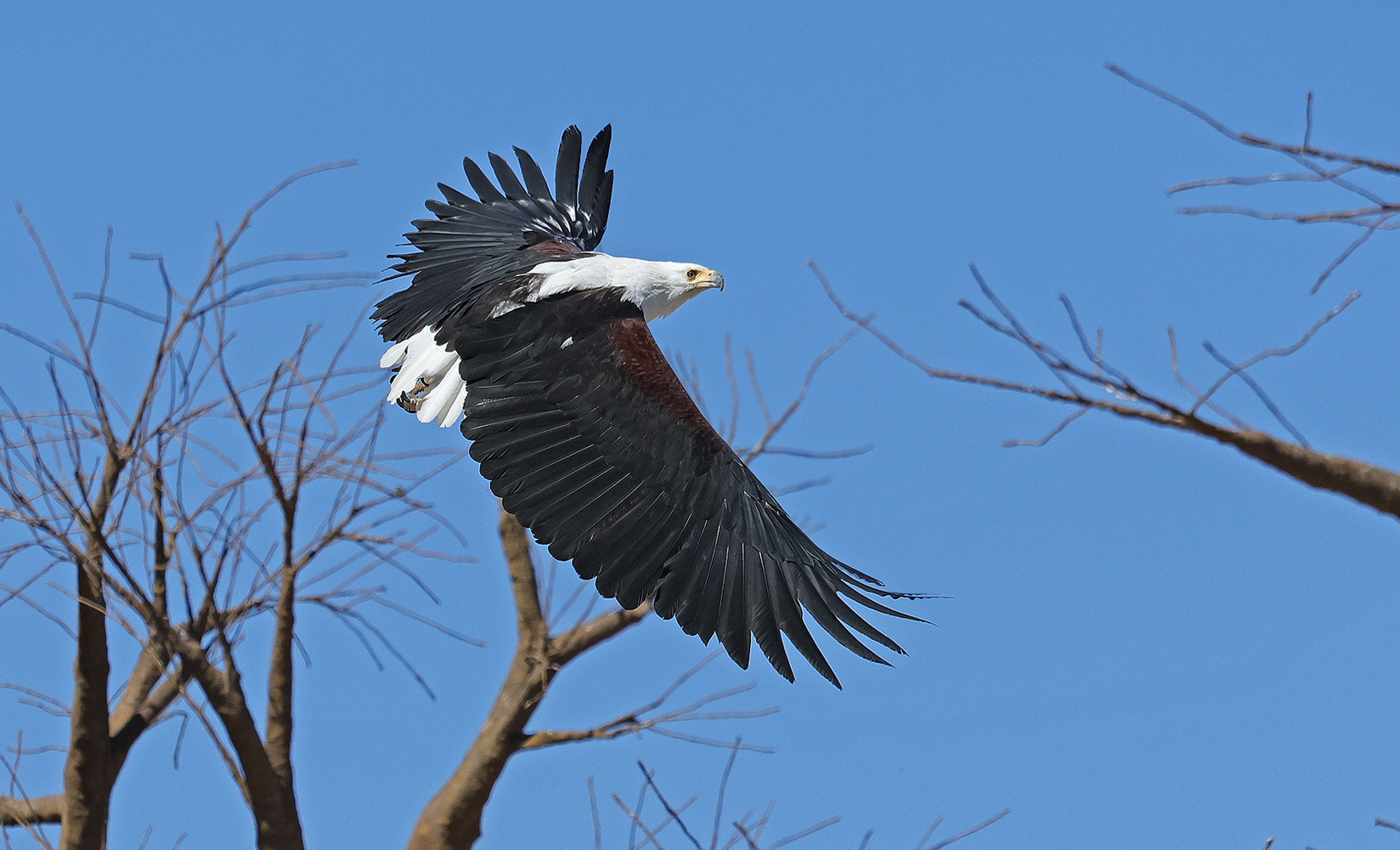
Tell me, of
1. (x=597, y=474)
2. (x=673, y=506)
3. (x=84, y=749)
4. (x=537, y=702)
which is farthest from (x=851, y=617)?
(x=84, y=749)

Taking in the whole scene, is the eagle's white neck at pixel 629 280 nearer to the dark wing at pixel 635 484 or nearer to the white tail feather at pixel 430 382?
the dark wing at pixel 635 484

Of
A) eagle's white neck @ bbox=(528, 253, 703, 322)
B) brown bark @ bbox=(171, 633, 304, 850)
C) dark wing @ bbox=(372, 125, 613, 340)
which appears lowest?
brown bark @ bbox=(171, 633, 304, 850)

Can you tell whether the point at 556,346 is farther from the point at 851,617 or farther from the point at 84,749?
the point at 84,749

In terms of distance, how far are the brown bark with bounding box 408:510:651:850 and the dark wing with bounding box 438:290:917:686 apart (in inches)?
82.6

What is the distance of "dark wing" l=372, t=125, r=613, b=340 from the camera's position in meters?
6.62

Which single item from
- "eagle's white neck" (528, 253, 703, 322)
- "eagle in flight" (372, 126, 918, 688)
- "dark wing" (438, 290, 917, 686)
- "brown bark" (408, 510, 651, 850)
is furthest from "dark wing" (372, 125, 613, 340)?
"brown bark" (408, 510, 651, 850)

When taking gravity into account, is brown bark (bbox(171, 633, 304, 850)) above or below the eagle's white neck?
below

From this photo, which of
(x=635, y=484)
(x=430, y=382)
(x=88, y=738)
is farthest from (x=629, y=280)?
(x=88, y=738)

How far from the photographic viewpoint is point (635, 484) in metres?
5.15

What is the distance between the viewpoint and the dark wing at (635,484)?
4.73 meters

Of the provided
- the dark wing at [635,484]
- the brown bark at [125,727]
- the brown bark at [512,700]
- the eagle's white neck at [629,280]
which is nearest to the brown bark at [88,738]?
the brown bark at [125,727]

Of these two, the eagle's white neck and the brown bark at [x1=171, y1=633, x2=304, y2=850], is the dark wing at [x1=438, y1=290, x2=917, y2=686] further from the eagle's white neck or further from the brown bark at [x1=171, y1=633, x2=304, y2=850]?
the brown bark at [x1=171, y1=633, x2=304, y2=850]

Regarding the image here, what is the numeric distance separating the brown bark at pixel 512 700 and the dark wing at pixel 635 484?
2.10 meters

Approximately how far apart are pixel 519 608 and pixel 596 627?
45 centimetres
